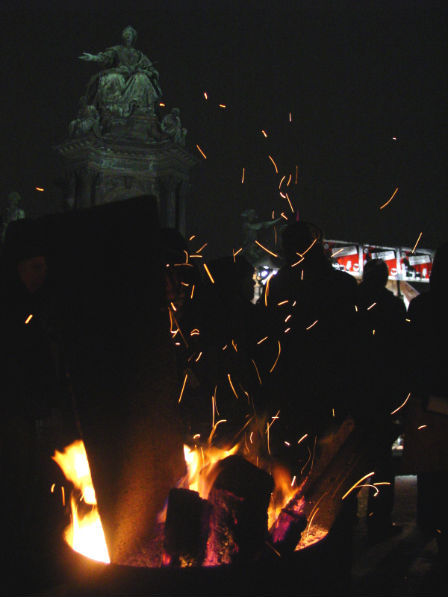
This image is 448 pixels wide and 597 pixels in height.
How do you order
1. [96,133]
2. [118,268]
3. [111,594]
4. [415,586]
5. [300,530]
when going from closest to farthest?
[111,594], [300,530], [118,268], [415,586], [96,133]

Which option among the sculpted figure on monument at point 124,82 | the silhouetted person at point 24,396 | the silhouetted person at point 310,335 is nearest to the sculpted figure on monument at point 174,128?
the sculpted figure on monument at point 124,82

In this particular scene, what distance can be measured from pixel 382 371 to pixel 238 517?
2.35 metres

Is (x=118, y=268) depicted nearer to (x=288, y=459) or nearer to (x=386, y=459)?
Answer: (x=288, y=459)

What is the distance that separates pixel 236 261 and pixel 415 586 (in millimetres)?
2499

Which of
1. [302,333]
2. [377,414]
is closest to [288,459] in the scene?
[302,333]

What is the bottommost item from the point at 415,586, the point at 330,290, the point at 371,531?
the point at 371,531

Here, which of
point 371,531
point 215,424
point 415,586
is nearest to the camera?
point 415,586

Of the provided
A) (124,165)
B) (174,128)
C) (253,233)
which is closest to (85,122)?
(124,165)

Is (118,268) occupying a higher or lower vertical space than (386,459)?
higher

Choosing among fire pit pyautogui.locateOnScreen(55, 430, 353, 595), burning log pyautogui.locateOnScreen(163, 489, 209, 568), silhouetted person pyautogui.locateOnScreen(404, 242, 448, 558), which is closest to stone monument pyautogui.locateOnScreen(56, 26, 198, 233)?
silhouetted person pyautogui.locateOnScreen(404, 242, 448, 558)

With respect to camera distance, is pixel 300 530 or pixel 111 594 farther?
pixel 300 530

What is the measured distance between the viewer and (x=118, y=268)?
2.29 meters

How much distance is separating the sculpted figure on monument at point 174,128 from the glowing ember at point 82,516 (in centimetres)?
1507

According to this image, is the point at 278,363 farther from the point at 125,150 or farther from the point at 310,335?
the point at 125,150
